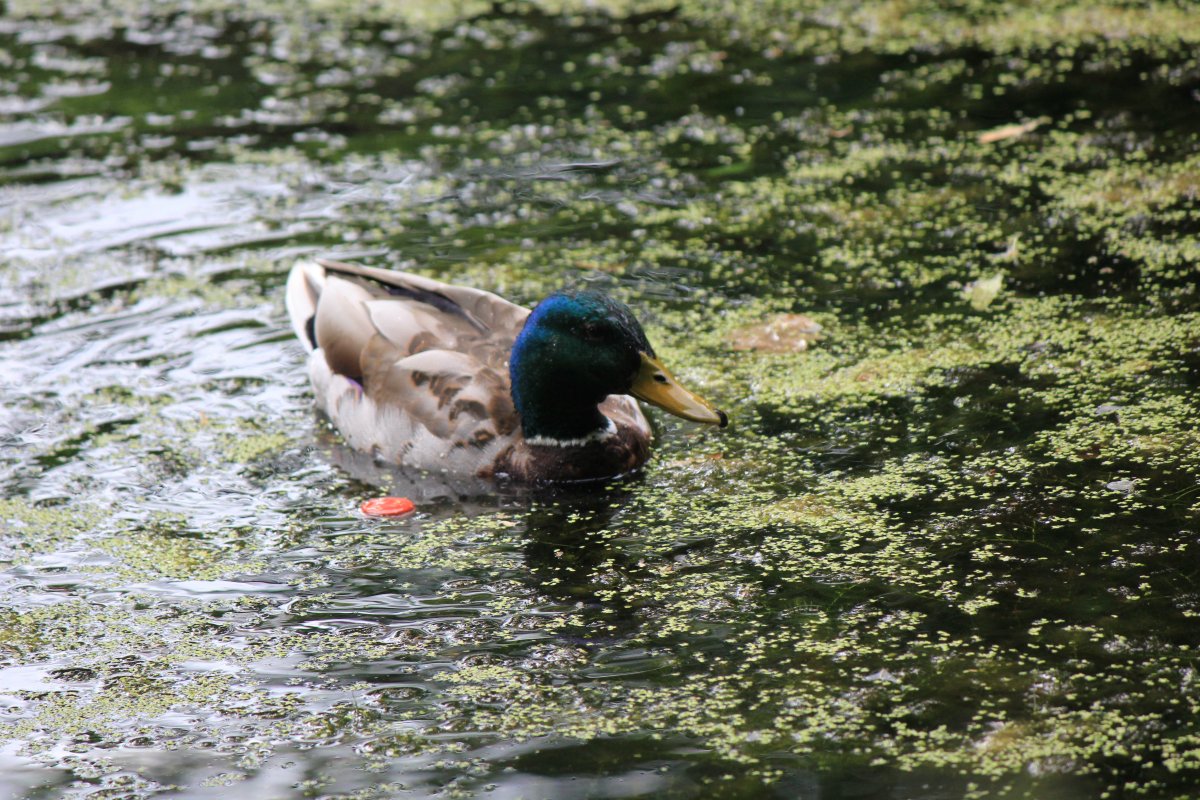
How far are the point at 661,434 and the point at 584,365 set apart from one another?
59 cm

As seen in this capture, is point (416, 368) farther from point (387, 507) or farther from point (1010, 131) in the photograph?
point (1010, 131)

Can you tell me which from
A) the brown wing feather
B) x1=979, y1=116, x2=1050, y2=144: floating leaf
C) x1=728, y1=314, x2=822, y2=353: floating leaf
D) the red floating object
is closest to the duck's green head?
the red floating object

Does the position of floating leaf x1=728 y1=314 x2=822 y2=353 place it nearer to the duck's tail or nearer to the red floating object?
the red floating object

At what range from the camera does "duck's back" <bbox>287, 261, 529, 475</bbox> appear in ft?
17.1

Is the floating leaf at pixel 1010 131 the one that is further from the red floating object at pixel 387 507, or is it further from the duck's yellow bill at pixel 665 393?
the red floating object at pixel 387 507

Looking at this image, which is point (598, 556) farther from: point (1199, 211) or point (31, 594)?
point (1199, 211)

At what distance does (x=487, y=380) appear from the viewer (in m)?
5.25

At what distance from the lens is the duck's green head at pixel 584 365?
4.94 metres

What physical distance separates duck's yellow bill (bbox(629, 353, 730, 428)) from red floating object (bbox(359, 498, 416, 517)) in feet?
2.92

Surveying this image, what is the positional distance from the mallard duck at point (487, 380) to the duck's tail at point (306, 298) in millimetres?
171

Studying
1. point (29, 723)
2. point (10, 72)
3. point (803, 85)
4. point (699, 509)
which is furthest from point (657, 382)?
point (10, 72)

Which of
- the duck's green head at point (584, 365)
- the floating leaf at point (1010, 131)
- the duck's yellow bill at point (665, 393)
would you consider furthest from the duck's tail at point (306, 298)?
the floating leaf at point (1010, 131)

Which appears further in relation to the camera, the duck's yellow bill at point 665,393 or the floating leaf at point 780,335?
the floating leaf at point 780,335

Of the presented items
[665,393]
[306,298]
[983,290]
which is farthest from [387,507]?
[983,290]
